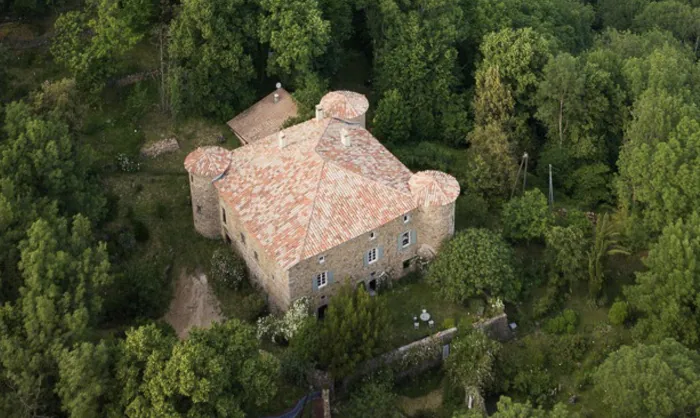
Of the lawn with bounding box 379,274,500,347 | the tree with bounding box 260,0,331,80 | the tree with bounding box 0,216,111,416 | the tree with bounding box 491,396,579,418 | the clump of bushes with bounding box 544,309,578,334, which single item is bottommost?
the clump of bushes with bounding box 544,309,578,334

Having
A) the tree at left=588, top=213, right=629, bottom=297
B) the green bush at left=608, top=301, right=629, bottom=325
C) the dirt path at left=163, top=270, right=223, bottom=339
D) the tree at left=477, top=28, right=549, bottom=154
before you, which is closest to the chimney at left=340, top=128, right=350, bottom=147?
the dirt path at left=163, top=270, right=223, bottom=339

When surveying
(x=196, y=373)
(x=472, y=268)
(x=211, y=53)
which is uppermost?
(x=211, y=53)

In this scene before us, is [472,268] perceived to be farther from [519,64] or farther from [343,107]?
[519,64]

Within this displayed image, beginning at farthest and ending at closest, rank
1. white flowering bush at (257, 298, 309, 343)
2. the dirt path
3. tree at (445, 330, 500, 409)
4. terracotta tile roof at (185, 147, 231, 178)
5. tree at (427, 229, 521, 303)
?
terracotta tile roof at (185, 147, 231, 178) < the dirt path < tree at (427, 229, 521, 303) < white flowering bush at (257, 298, 309, 343) < tree at (445, 330, 500, 409)

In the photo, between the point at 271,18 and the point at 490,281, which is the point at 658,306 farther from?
the point at 271,18

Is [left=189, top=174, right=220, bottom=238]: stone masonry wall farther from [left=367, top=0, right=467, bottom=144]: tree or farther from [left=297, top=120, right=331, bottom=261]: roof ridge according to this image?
[left=367, top=0, right=467, bottom=144]: tree

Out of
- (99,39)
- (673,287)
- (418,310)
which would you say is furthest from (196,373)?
(99,39)
